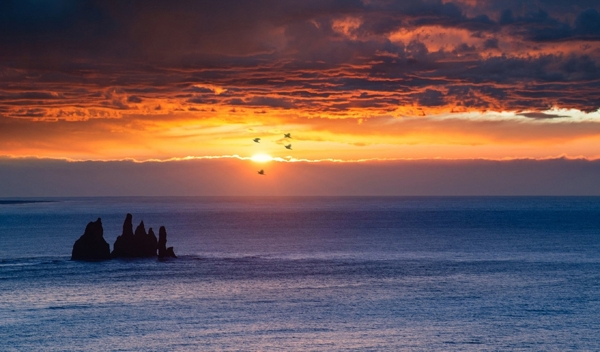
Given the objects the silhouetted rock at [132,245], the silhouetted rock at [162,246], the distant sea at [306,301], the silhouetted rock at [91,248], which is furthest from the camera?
the silhouetted rock at [132,245]

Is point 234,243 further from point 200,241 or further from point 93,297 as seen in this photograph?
point 93,297

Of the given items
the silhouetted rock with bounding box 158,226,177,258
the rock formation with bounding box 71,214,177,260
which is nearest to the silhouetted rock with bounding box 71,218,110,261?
the rock formation with bounding box 71,214,177,260

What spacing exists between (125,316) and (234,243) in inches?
3582

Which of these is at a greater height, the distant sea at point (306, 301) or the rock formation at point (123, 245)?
the rock formation at point (123, 245)

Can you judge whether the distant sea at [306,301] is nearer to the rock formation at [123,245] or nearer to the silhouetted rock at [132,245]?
the rock formation at [123,245]

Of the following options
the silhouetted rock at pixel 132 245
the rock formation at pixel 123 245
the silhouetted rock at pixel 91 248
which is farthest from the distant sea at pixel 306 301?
the silhouetted rock at pixel 132 245

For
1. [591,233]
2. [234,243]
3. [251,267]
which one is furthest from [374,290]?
[591,233]

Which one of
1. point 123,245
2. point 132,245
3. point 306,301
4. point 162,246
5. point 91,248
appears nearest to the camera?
point 306,301

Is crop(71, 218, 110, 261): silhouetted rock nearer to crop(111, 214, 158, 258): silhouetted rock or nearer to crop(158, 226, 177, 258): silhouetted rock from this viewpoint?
crop(111, 214, 158, 258): silhouetted rock

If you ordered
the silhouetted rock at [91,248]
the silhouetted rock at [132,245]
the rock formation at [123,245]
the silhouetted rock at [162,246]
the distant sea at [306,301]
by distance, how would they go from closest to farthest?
1. the distant sea at [306,301]
2. the silhouetted rock at [91,248]
3. the rock formation at [123,245]
4. the silhouetted rock at [162,246]
5. the silhouetted rock at [132,245]

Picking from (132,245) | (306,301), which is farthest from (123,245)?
(306,301)

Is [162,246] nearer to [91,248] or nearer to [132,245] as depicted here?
[132,245]

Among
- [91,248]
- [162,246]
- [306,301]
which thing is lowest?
[306,301]

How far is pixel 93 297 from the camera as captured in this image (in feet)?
277
